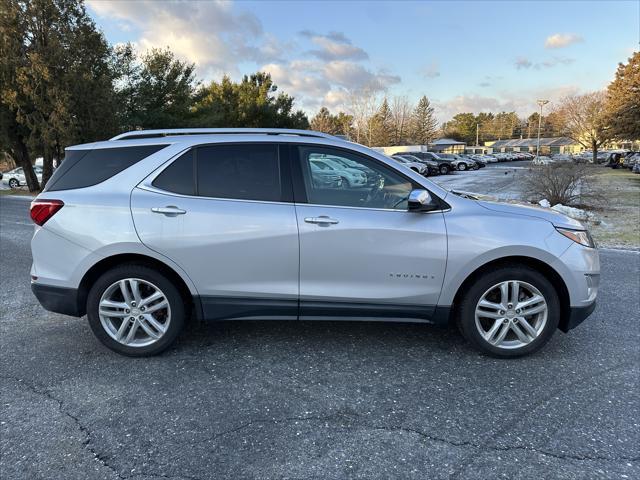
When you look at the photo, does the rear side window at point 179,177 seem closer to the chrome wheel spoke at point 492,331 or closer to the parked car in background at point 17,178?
the chrome wheel spoke at point 492,331

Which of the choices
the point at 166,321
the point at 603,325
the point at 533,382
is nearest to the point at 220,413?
the point at 166,321

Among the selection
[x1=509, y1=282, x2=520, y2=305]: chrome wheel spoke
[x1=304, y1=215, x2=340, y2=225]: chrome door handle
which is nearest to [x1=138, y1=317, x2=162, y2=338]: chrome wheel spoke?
[x1=304, y1=215, x2=340, y2=225]: chrome door handle

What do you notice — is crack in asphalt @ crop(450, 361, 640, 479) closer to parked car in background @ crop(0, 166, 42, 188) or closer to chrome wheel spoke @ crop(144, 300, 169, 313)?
chrome wheel spoke @ crop(144, 300, 169, 313)

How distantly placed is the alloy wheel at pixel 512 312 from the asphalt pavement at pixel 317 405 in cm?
21

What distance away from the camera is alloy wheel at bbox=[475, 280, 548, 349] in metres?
3.38

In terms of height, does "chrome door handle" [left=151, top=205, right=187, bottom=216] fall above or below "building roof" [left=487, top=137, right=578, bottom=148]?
below

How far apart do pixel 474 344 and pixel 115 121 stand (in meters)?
21.8

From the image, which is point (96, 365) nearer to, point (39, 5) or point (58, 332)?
point (58, 332)

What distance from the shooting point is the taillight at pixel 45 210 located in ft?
11.3

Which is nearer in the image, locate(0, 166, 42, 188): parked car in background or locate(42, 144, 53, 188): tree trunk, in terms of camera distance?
locate(42, 144, 53, 188): tree trunk

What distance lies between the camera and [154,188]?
11.2ft

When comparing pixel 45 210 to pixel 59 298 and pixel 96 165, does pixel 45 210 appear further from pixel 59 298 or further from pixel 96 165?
pixel 59 298

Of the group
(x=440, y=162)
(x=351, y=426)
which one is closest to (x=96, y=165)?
(x=351, y=426)

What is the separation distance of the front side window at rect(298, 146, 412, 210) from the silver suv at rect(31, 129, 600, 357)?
1cm
